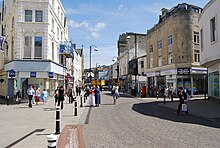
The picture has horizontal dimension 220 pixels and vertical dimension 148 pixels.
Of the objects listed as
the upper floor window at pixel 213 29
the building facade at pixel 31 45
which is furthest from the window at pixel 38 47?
the upper floor window at pixel 213 29

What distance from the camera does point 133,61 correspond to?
54.7 meters

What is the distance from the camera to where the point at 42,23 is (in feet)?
85.9

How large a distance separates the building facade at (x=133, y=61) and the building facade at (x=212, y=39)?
17.7 m

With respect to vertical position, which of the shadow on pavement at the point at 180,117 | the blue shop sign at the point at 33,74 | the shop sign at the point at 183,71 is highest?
the shop sign at the point at 183,71

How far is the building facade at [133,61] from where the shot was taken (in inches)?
1989

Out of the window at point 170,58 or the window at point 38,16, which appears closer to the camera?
the window at point 38,16

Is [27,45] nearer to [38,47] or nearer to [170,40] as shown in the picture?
[38,47]

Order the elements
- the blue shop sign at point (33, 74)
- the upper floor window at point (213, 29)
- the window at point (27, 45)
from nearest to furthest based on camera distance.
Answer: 1. the upper floor window at point (213, 29)
2. the blue shop sign at point (33, 74)
3. the window at point (27, 45)

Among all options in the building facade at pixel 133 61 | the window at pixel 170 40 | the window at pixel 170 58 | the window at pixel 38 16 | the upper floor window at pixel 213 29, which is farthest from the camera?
the building facade at pixel 133 61

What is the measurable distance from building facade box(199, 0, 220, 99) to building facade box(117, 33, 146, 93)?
698 inches

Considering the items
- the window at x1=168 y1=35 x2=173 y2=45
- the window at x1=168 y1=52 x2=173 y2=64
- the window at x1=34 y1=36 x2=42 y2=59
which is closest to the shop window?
the window at x1=168 y1=52 x2=173 y2=64

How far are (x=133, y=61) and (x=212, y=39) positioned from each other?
33722 millimetres

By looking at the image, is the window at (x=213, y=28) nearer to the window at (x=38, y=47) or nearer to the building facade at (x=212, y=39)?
the building facade at (x=212, y=39)

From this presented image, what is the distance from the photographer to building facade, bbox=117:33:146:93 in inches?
1989
